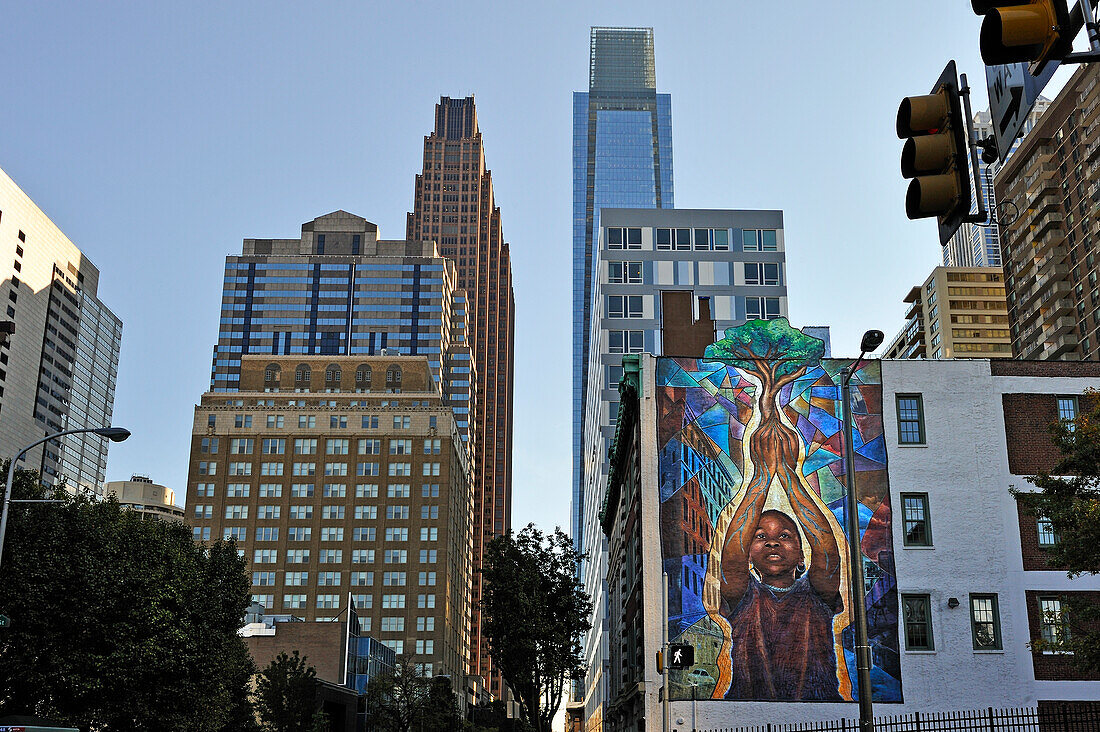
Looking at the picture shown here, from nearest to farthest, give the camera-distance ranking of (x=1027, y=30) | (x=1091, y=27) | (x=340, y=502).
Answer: (x=1027, y=30), (x=1091, y=27), (x=340, y=502)

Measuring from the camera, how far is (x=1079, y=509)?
3145cm

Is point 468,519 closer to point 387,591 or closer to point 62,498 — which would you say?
point 387,591

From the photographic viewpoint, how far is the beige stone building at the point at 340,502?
148000mm

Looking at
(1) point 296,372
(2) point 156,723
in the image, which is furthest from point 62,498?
(1) point 296,372

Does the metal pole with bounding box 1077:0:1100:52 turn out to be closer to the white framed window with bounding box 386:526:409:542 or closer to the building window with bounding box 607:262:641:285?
the building window with bounding box 607:262:641:285

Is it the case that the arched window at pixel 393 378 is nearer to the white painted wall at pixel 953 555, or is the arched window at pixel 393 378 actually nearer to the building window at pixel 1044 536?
the white painted wall at pixel 953 555

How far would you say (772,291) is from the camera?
109 meters

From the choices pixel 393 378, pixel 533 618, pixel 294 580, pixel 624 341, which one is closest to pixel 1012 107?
pixel 533 618

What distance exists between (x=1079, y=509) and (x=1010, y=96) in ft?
84.4

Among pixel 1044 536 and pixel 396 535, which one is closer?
pixel 1044 536

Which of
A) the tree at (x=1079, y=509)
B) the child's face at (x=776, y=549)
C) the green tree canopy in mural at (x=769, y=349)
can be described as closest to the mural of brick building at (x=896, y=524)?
the child's face at (x=776, y=549)

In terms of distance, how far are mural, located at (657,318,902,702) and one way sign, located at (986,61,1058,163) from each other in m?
36.3

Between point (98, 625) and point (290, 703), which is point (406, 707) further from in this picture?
point (98, 625)

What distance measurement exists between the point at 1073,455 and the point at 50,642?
3429 centimetres
